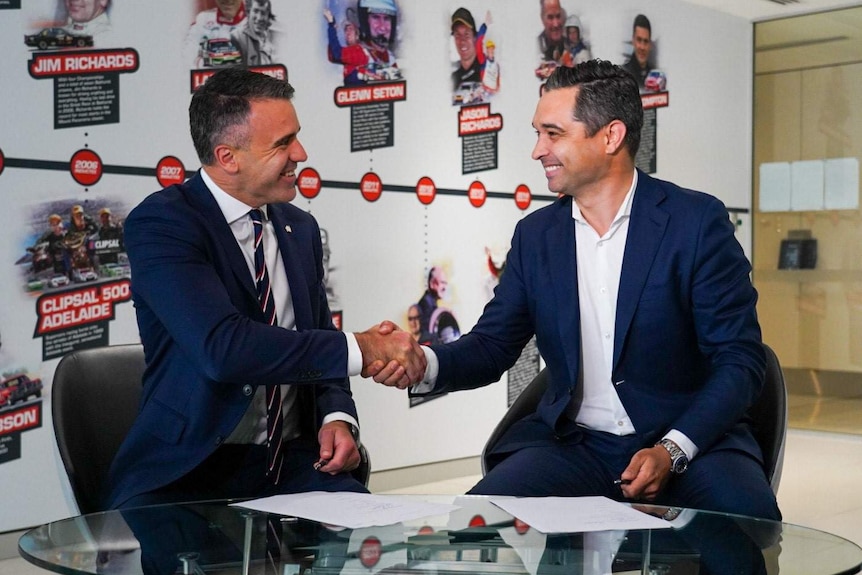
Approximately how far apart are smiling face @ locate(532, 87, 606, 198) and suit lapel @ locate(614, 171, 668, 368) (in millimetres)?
152

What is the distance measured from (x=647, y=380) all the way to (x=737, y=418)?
0.22 metres

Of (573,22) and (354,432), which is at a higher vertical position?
(573,22)

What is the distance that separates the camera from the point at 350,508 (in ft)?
6.18

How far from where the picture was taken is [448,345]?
262 centimetres

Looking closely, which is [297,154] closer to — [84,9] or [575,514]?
[575,514]

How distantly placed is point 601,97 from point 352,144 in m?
2.46

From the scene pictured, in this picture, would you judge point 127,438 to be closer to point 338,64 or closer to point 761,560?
point 761,560

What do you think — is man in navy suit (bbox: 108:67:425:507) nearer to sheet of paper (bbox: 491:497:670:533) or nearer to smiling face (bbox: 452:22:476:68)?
sheet of paper (bbox: 491:497:670:533)

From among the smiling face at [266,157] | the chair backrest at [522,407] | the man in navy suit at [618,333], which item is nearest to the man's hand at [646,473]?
the man in navy suit at [618,333]

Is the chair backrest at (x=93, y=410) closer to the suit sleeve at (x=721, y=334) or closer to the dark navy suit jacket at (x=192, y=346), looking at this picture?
the dark navy suit jacket at (x=192, y=346)

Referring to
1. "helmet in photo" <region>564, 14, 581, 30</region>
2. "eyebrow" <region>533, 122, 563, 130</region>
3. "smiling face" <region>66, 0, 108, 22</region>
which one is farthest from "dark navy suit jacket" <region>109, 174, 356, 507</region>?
"helmet in photo" <region>564, 14, 581, 30</region>

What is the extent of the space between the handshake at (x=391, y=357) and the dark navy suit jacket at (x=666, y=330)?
0.10 meters

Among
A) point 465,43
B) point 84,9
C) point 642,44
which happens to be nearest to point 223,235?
point 84,9

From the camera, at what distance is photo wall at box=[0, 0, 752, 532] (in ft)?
12.4
